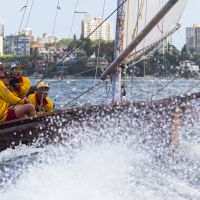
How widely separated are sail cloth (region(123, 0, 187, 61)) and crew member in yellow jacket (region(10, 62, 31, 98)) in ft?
7.96

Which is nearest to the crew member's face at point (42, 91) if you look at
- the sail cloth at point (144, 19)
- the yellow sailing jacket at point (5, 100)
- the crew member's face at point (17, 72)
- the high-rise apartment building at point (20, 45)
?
the crew member's face at point (17, 72)

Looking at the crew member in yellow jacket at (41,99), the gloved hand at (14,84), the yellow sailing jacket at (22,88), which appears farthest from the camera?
the yellow sailing jacket at (22,88)

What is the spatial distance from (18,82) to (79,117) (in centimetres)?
183

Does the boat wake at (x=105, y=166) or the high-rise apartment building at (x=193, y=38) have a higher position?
the high-rise apartment building at (x=193, y=38)

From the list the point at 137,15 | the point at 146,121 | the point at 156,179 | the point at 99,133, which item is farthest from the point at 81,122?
the point at 137,15

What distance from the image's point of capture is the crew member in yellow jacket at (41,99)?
32.5 ft

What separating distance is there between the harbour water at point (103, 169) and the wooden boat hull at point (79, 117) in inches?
5.2

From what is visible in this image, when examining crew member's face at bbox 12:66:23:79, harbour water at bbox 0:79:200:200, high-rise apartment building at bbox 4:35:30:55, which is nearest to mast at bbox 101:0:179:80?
harbour water at bbox 0:79:200:200

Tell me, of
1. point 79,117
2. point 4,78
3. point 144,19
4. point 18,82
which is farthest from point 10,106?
point 144,19

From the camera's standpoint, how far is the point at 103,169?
7996mm

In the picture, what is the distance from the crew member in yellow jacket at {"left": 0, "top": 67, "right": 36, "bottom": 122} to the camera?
926 centimetres

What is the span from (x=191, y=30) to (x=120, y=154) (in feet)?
29.9

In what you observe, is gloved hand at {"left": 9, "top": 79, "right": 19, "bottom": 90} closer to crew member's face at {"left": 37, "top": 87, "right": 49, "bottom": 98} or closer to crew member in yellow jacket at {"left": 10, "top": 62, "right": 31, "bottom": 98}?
crew member in yellow jacket at {"left": 10, "top": 62, "right": 31, "bottom": 98}

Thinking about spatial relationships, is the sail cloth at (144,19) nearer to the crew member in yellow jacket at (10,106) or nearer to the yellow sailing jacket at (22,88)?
the yellow sailing jacket at (22,88)
